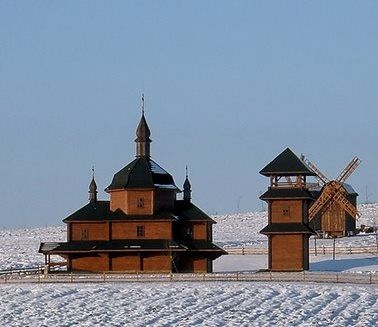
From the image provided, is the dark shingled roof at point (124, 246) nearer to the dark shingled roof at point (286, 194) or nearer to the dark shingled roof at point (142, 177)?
the dark shingled roof at point (142, 177)

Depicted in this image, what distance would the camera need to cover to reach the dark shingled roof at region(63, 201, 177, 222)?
59531 millimetres

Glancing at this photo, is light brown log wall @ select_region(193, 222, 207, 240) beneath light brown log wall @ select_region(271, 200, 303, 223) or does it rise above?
beneath

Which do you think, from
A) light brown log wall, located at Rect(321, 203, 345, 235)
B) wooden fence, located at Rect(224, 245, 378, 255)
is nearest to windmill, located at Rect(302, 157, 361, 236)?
light brown log wall, located at Rect(321, 203, 345, 235)

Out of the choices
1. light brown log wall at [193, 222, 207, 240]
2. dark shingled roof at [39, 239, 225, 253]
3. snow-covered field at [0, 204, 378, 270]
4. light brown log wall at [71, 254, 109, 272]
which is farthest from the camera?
snow-covered field at [0, 204, 378, 270]

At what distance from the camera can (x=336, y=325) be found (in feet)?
129

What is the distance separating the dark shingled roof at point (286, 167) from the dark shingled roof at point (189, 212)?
164 inches

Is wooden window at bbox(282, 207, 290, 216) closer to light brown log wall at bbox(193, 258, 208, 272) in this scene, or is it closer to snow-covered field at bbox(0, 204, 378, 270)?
light brown log wall at bbox(193, 258, 208, 272)

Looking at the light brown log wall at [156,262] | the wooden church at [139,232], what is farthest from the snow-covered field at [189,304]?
the light brown log wall at [156,262]

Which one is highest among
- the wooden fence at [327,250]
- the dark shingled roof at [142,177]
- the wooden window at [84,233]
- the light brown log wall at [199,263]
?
the dark shingled roof at [142,177]

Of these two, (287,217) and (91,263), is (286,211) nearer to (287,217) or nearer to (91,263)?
(287,217)

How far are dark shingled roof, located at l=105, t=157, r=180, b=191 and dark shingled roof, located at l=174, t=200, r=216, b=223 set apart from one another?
3.64 ft

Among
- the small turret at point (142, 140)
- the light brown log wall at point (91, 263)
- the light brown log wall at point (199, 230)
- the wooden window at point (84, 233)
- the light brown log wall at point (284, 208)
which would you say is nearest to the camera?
the light brown log wall at point (91, 263)

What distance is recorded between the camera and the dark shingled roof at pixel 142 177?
198 ft

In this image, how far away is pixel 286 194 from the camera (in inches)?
2372
